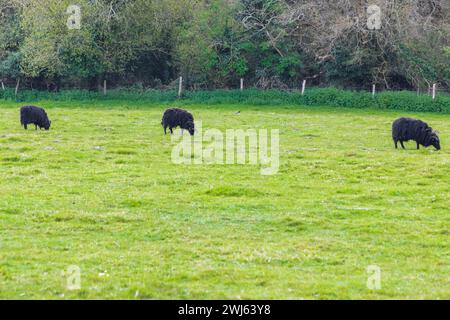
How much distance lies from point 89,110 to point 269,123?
37.2 ft

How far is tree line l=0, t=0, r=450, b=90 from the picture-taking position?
1850 inches

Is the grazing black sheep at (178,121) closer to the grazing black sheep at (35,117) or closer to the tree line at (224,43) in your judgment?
the grazing black sheep at (35,117)

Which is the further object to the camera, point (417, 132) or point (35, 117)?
point (35, 117)

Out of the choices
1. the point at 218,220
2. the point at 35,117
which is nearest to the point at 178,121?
the point at 35,117

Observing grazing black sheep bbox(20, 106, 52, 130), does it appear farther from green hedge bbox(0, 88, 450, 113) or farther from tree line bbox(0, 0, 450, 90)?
tree line bbox(0, 0, 450, 90)

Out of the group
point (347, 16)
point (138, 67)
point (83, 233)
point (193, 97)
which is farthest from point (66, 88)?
point (83, 233)

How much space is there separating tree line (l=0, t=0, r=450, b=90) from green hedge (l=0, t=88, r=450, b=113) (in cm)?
174

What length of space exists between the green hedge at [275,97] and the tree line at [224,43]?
174 centimetres

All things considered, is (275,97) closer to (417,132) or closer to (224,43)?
(224,43)

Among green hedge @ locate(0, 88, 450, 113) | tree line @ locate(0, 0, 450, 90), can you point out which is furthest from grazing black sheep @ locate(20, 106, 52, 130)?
tree line @ locate(0, 0, 450, 90)

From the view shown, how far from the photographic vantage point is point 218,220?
17219mm

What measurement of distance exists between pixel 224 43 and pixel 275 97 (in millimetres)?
6502
